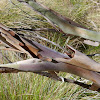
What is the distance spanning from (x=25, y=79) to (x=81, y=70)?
980 mm

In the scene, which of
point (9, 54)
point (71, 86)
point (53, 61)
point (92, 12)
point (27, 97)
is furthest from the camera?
point (92, 12)

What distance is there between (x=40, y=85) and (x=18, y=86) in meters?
0.15

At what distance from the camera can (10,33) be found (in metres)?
0.26

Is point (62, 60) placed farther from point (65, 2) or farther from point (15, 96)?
point (65, 2)

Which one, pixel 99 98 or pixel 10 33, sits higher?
pixel 10 33

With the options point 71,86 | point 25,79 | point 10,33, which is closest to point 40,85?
point 25,79

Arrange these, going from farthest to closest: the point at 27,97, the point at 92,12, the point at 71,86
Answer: the point at 92,12, the point at 71,86, the point at 27,97

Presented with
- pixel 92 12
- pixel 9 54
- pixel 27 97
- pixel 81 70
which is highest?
pixel 92 12

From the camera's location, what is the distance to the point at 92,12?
7.17 feet

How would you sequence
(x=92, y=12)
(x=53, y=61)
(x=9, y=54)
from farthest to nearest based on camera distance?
(x=92, y=12), (x=9, y=54), (x=53, y=61)

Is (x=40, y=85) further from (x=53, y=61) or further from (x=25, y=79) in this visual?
(x=53, y=61)

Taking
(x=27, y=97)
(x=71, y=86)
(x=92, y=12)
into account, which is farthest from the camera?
(x=92, y=12)

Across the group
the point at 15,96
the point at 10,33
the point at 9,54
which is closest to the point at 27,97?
the point at 15,96

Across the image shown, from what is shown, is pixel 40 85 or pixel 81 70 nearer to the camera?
pixel 81 70
